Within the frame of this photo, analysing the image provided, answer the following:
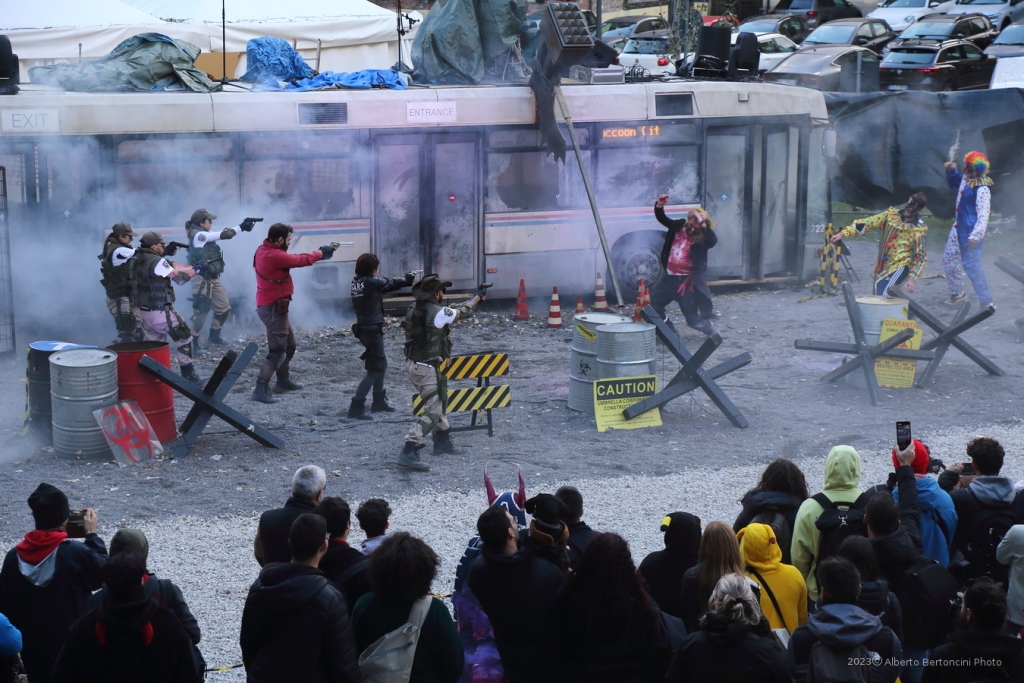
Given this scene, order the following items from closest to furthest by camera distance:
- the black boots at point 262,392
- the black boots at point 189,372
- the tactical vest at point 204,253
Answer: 1. the black boots at point 262,392
2. the black boots at point 189,372
3. the tactical vest at point 204,253

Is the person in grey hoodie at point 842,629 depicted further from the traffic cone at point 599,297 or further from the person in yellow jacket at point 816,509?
the traffic cone at point 599,297

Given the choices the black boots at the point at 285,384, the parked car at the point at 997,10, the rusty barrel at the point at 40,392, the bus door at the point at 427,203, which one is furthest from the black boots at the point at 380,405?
the parked car at the point at 997,10

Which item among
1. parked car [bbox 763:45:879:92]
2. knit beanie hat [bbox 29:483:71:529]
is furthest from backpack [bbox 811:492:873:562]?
parked car [bbox 763:45:879:92]

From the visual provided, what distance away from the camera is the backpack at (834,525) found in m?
5.02

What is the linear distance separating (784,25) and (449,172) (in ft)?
61.2

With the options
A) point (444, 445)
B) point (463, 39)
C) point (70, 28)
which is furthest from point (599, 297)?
point (70, 28)

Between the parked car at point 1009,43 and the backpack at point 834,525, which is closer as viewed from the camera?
the backpack at point 834,525

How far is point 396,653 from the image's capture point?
417 cm

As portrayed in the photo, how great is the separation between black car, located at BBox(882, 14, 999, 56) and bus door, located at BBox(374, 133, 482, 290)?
14890mm

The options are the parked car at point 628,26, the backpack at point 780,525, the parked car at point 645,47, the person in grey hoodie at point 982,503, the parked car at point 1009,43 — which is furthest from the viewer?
the parked car at point 628,26

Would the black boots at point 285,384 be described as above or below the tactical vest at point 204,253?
below

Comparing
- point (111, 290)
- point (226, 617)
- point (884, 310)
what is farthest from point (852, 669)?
point (111, 290)

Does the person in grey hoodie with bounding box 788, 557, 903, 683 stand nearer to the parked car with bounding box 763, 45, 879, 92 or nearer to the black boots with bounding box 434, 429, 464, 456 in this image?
the black boots with bounding box 434, 429, 464, 456

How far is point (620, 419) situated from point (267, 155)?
18.9ft
